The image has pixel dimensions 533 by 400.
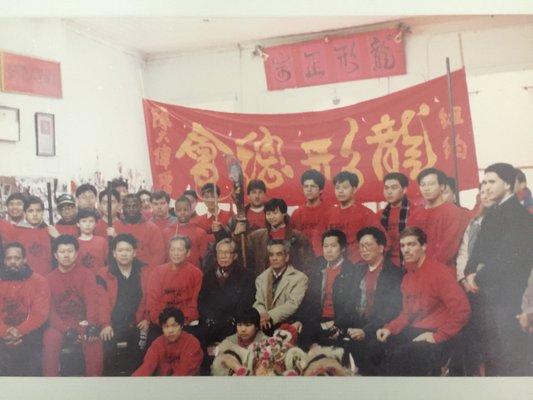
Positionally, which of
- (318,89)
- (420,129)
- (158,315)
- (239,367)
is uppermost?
(318,89)

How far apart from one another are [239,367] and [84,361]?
54cm

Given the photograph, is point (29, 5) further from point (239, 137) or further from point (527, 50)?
point (527, 50)

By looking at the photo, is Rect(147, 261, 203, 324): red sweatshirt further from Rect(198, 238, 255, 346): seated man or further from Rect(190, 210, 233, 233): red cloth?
Rect(190, 210, 233, 233): red cloth

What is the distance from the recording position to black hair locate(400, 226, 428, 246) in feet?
7.02

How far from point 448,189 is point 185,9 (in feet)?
3.61

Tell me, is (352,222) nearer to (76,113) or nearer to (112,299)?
(112,299)

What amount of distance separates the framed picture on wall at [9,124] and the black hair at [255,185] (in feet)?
2.73

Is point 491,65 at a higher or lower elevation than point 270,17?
lower

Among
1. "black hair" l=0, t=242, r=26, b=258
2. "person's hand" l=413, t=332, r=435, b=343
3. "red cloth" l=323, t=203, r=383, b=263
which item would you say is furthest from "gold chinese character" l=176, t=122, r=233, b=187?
"person's hand" l=413, t=332, r=435, b=343

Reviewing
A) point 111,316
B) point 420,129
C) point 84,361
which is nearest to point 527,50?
point 420,129

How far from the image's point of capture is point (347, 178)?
219 centimetres

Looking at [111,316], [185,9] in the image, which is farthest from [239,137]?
[111,316]

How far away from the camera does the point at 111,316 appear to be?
222 centimetres

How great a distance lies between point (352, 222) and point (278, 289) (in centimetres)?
34
